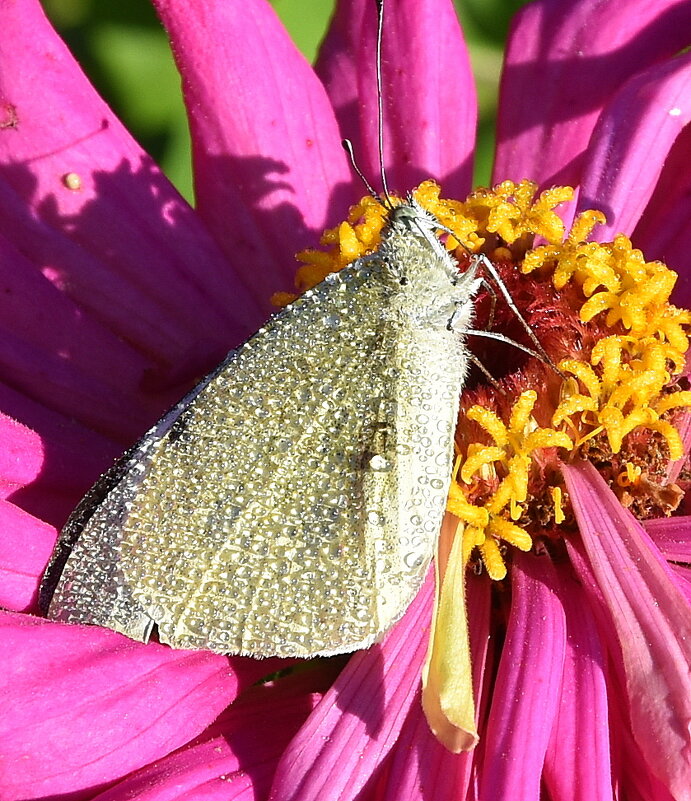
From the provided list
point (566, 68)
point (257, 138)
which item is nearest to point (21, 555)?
point (257, 138)

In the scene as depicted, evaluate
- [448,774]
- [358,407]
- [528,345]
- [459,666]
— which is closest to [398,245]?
[358,407]

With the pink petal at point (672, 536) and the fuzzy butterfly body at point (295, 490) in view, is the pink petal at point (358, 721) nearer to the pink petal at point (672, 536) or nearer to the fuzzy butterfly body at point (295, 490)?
the fuzzy butterfly body at point (295, 490)

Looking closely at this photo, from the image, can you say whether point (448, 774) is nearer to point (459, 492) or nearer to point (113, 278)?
point (459, 492)

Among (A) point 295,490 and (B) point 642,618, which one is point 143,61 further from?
(B) point 642,618

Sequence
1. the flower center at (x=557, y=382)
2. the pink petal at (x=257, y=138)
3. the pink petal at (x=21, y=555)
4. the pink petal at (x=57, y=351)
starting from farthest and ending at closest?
the pink petal at (x=257, y=138) → the pink petal at (x=57, y=351) → the flower center at (x=557, y=382) → the pink petal at (x=21, y=555)

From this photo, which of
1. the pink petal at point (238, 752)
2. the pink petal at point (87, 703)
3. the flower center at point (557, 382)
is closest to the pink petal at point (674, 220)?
the flower center at point (557, 382)

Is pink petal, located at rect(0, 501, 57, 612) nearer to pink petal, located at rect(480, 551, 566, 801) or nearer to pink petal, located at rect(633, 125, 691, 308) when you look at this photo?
pink petal, located at rect(480, 551, 566, 801)

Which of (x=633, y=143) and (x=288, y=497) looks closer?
(x=288, y=497)
